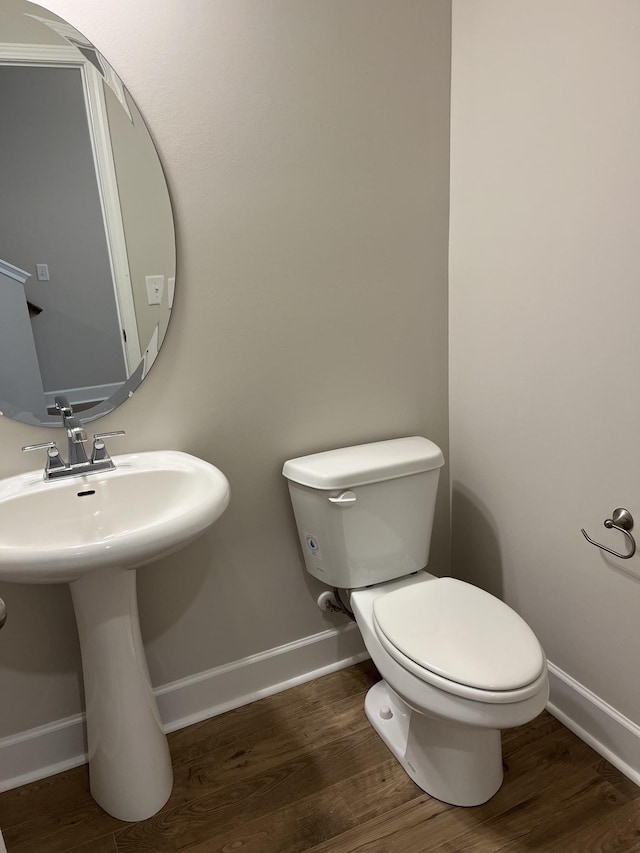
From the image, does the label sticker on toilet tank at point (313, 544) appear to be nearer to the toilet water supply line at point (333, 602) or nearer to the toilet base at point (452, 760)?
the toilet water supply line at point (333, 602)

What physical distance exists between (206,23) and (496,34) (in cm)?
73

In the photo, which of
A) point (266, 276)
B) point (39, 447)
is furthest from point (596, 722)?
point (39, 447)

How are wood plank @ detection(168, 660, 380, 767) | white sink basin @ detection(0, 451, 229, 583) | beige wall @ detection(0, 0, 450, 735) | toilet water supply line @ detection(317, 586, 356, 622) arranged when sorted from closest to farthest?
white sink basin @ detection(0, 451, 229, 583) → beige wall @ detection(0, 0, 450, 735) → wood plank @ detection(168, 660, 380, 767) → toilet water supply line @ detection(317, 586, 356, 622)

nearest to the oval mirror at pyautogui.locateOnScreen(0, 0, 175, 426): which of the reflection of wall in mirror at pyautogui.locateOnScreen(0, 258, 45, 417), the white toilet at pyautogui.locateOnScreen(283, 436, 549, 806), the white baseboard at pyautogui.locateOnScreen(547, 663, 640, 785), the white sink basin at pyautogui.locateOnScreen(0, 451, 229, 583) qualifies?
the reflection of wall in mirror at pyautogui.locateOnScreen(0, 258, 45, 417)

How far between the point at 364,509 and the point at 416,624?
12.9 inches

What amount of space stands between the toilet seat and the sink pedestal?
1.92ft

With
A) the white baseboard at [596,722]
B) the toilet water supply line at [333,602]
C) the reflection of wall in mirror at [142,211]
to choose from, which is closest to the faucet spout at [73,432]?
the reflection of wall in mirror at [142,211]

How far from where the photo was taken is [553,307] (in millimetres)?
1476

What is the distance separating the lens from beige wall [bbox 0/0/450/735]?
4.66 ft

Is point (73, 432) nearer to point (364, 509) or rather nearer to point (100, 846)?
point (364, 509)

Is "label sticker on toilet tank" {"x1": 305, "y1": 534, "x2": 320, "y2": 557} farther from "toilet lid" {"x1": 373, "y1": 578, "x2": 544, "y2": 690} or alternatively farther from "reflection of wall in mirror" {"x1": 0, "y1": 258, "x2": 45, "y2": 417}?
"reflection of wall in mirror" {"x1": 0, "y1": 258, "x2": 45, "y2": 417}

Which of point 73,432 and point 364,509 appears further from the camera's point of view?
point 364,509

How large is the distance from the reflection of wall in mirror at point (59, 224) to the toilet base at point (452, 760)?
3.71 feet

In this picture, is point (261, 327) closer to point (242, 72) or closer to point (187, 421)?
point (187, 421)
